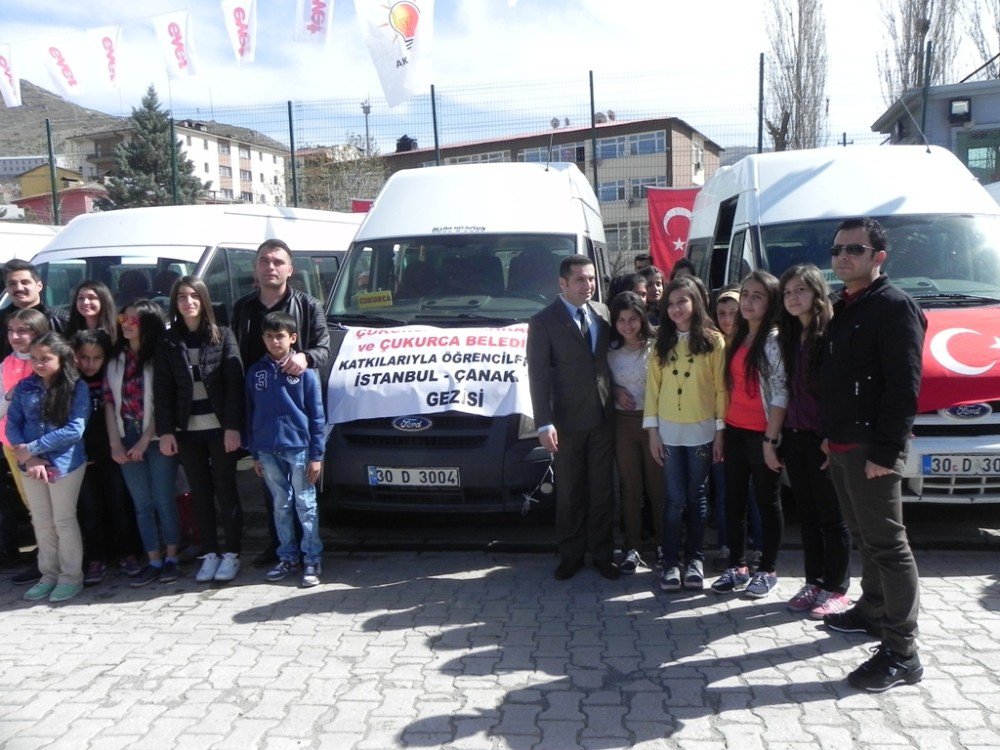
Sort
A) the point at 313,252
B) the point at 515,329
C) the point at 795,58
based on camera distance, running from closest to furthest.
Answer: the point at 515,329, the point at 313,252, the point at 795,58

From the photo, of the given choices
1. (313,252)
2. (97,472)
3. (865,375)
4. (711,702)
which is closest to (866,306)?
(865,375)

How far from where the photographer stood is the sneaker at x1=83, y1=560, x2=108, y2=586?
5.32 meters

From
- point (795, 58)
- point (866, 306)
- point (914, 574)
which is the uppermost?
point (795, 58)

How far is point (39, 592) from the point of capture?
5141 mm

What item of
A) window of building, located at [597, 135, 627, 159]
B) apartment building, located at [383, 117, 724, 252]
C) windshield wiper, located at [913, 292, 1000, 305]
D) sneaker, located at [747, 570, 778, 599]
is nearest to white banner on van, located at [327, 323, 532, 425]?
sneaker, located at [747, 570, 778, 599]

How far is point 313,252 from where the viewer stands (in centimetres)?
966


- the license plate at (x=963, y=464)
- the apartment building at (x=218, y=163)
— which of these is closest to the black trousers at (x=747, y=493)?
the license plate at (x=963, y=464)

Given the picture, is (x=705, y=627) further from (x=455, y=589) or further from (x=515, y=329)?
(x=515, y=329)

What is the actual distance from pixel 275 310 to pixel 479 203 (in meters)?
2.23

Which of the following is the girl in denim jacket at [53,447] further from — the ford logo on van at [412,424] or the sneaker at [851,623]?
the sneaker at [851,623]

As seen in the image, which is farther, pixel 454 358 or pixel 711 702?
pixel 454 358

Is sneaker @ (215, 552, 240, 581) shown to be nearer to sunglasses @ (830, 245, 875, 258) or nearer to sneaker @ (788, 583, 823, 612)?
sneaker @ (788, 583, 823, 612)

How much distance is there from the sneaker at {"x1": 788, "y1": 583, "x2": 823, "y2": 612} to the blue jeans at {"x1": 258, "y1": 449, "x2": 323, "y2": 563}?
2.84 metres

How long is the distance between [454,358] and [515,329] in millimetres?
599
